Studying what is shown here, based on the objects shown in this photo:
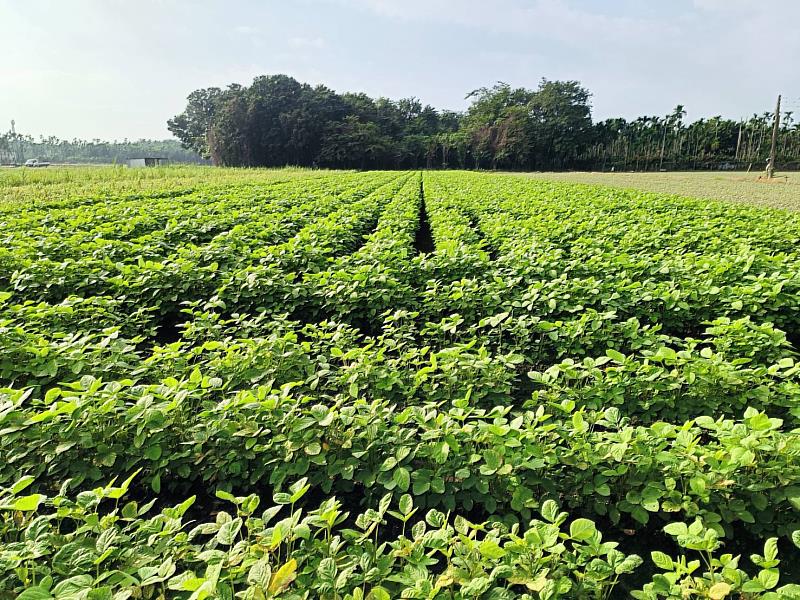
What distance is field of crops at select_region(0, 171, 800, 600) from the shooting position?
148cm

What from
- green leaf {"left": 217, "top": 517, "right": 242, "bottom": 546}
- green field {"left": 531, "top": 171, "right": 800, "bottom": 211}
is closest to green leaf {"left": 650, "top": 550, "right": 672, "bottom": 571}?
green leaf {"left": 217, "top": 517, "right": 242, "bottom": 546}

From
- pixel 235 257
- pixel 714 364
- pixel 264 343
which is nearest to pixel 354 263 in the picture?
pixel 235 257

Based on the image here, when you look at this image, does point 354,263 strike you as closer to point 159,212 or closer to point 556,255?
point 556,255

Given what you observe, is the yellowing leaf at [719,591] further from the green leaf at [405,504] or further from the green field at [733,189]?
the green field at [733,189]

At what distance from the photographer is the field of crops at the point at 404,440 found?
148 centimetres

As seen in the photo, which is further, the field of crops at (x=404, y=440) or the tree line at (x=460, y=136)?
the tree line at (x=460, y=136)

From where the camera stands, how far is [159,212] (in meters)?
10.1

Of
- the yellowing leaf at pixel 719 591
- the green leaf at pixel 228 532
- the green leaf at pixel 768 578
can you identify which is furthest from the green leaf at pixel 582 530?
the green leaf at pixel 228 532

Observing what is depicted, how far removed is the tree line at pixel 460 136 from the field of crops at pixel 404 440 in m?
61.8

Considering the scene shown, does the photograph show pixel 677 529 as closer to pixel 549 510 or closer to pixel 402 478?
pixel 549 510

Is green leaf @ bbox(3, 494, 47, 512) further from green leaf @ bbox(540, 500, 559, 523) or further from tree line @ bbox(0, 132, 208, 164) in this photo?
tree line @ bbox(0, 132, 208, 164)

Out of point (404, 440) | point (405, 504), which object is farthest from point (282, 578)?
point (404, 440)

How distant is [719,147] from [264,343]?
79.6m

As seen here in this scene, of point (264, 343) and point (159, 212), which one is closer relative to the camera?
point (264, 343)
